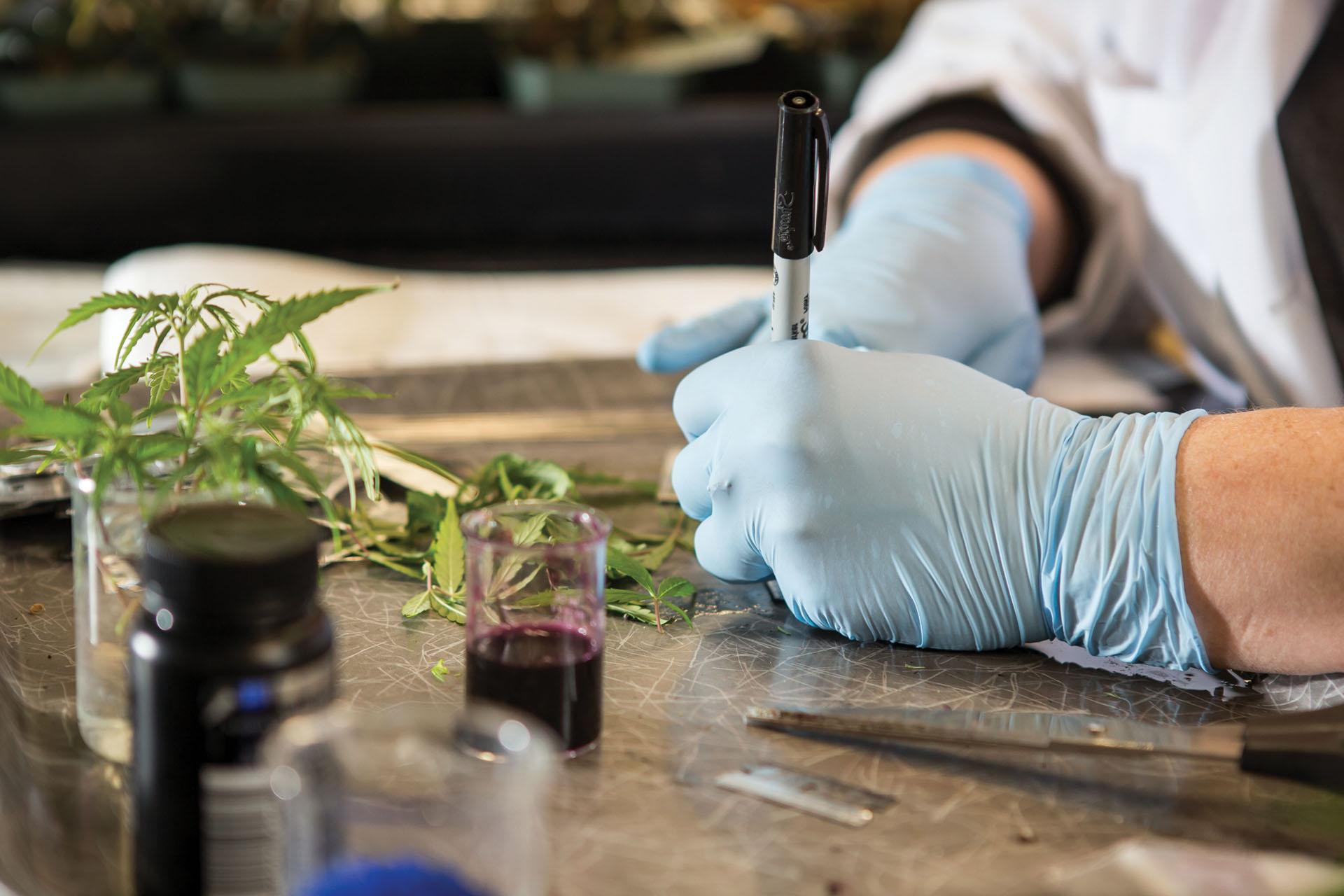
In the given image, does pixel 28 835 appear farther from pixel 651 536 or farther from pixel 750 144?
pixel 750 144

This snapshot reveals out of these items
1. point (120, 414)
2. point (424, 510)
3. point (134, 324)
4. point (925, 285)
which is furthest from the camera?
point (925, 285)

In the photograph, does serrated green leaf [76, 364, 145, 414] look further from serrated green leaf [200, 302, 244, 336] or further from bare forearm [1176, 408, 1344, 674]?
bare forearm [1176, 408, 1344, 674]

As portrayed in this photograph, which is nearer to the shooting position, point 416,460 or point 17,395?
point 17,395

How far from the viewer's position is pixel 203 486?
2.05 feet

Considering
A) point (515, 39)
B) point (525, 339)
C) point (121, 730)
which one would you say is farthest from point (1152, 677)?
point (515, 39)

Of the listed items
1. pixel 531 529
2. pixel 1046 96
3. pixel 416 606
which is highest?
pixel 1046 96

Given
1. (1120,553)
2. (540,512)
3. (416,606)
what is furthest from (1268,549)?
(416,606)

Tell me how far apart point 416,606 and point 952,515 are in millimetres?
370

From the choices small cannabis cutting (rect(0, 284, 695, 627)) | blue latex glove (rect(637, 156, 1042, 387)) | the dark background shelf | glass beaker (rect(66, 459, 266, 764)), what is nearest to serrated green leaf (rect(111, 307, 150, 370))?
small cannabis cutting (rect(0, 284, 695, 627))

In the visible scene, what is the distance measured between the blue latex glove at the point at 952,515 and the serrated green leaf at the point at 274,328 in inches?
11.5

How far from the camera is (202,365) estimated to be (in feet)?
2.14

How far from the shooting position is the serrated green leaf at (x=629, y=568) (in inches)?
33.0

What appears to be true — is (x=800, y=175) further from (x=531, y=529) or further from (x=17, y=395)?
(x=17, y=395)

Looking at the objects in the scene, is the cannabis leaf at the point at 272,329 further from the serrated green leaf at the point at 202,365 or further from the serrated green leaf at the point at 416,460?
the serrated green leaf at the point at 416,460
